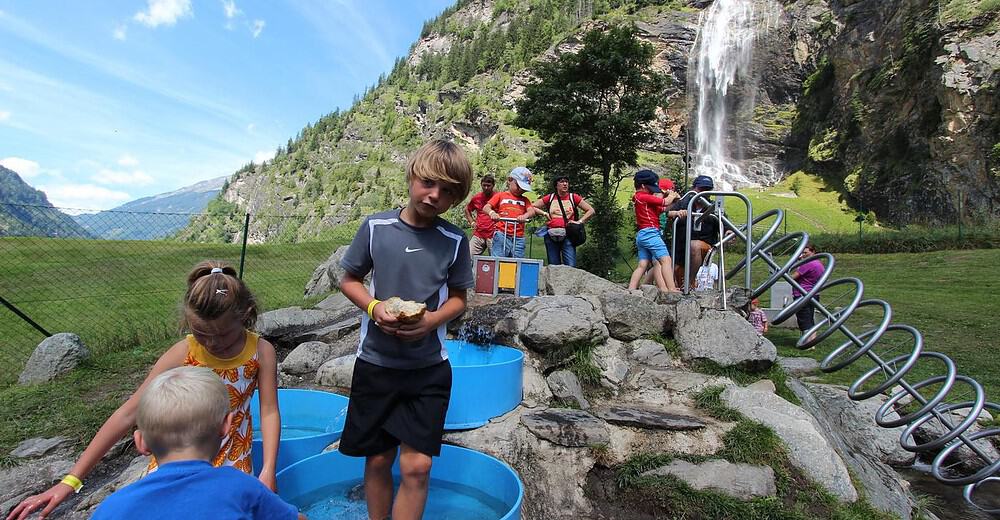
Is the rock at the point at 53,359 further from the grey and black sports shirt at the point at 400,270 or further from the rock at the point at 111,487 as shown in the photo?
the grey and black sports shirt at the point at 400,270

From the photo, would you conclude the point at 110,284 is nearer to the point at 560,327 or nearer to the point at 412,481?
the point at 560,327

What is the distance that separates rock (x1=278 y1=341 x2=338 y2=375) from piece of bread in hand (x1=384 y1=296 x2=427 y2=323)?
357cm

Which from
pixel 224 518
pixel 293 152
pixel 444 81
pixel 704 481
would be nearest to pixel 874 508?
pixel 704 481

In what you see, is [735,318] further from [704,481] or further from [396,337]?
[396,337]

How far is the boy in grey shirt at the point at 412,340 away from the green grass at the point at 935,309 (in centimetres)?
334

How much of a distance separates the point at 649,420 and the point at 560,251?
148 inches

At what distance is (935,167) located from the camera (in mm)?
24766

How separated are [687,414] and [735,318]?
1.12 meters

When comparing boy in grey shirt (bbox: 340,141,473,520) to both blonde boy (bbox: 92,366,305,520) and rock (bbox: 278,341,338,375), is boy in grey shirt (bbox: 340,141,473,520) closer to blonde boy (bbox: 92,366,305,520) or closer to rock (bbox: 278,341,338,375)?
blonde boy (bbox: 92,366,305,520)

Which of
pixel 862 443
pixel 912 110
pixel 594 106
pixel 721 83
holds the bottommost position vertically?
pixel 862 443

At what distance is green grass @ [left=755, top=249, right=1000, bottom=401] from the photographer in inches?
240

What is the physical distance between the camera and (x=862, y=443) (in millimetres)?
4891

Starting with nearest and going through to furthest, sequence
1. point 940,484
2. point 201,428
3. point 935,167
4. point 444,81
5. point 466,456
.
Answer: point 201,428
point 466,456
point 940,484
point 935,167
point 444,81

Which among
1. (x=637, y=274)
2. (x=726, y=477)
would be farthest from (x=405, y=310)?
(x=637, y=274)
